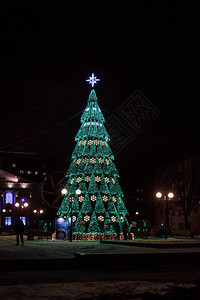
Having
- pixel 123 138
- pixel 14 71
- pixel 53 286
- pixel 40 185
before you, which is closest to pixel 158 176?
pixel 123 138

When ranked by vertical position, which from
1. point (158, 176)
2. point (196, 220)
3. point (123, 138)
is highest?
point (123, 138)

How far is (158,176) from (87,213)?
22.1m

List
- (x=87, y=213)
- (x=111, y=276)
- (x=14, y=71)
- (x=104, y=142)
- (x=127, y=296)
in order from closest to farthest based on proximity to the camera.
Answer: (x=127, y=296) < (x=111, y=276) < (x=14, y=71) < (x=87, y=213) < (x=104, y=142)

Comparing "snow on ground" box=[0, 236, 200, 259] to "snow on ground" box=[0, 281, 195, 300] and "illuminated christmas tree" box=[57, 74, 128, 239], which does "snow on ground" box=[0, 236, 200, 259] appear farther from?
"illuminated christmas tree" box=[57, 74, 128, 239]

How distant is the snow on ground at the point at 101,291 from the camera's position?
7218 millimetres

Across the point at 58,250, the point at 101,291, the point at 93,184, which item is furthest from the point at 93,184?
the point at 101,291

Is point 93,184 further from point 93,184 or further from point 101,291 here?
point 101,291

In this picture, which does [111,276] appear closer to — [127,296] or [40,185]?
[127,296]

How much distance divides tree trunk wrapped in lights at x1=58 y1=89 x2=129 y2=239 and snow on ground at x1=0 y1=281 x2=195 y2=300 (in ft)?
80.9

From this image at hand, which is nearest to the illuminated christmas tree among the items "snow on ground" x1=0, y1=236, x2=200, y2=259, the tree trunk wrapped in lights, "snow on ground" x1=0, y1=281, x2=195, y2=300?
the tree trunk wrapped in lights

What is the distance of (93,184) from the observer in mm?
34875

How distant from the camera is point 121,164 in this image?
60094 millimetres

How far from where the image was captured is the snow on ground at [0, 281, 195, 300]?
7218mm

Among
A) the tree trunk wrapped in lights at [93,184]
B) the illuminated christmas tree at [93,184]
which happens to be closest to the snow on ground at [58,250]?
the illuminated christmas tree at [93,184]
